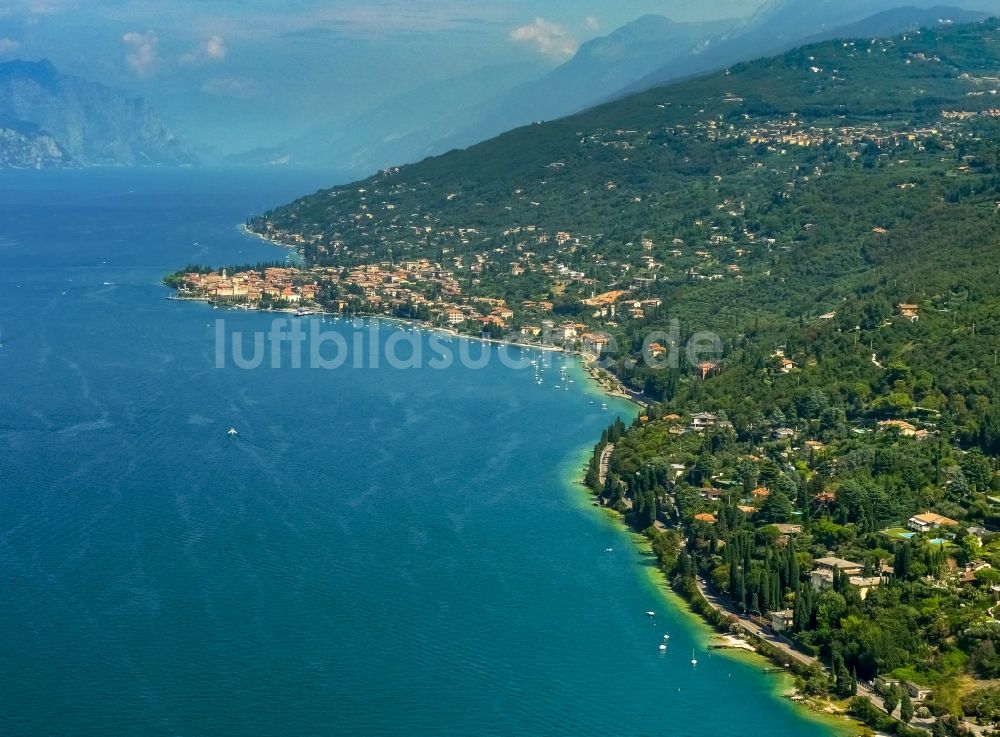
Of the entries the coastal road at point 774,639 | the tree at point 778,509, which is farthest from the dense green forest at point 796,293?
the coastal road at point 774,639

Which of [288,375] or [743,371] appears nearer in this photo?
[743,371]

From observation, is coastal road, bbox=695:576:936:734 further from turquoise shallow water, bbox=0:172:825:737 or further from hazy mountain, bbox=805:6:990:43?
hazy mountain, bbox=805:6:990:43

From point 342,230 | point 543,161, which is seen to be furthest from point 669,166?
point 342,230

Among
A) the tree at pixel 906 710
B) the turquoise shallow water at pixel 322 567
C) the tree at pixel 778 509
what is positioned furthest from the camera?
the tree at pixel 778 509

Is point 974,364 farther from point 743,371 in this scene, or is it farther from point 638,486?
point 638,486

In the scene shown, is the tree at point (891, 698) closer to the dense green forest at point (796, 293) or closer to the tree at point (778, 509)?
the dense green forest at point (796, 293)

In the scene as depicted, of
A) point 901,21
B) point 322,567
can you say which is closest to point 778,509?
point 322,567
